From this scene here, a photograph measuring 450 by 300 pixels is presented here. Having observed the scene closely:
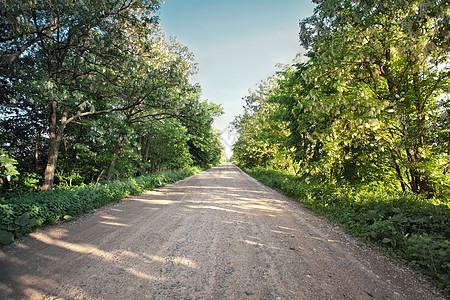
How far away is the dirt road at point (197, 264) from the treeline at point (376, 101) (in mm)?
3210

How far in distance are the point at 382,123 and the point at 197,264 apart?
6753 mm

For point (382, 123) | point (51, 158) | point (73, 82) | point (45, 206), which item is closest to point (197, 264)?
point (45, 206)

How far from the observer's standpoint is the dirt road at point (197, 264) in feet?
8.42

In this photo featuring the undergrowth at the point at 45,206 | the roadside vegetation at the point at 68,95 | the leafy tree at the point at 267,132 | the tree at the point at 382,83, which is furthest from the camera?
the leafy tree at the point at 267,132

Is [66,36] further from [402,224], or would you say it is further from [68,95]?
[402,224]

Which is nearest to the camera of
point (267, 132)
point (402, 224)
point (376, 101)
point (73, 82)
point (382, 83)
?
point (402, 224)

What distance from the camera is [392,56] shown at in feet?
21.4

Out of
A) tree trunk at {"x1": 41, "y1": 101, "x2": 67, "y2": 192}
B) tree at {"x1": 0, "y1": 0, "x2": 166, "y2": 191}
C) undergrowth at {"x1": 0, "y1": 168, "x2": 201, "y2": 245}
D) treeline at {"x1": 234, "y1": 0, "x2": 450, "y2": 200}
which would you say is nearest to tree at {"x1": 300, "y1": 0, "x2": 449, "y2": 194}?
treeline at {"x1": 234, "y1": 0, "x2": 450, "y2": 200}

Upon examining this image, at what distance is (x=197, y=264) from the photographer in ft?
10.4

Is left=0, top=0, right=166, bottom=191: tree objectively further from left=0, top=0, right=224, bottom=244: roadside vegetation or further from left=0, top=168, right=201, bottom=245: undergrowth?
left=0, top=168, right=201, bottom=245: undergrowth

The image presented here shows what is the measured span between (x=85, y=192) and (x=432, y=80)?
449 inches

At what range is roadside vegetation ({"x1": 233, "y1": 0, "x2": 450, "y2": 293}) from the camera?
4117 mm

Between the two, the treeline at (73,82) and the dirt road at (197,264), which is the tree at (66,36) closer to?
the treeline at (73,82)

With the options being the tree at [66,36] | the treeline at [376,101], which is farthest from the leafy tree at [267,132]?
the tree at [66,36]
